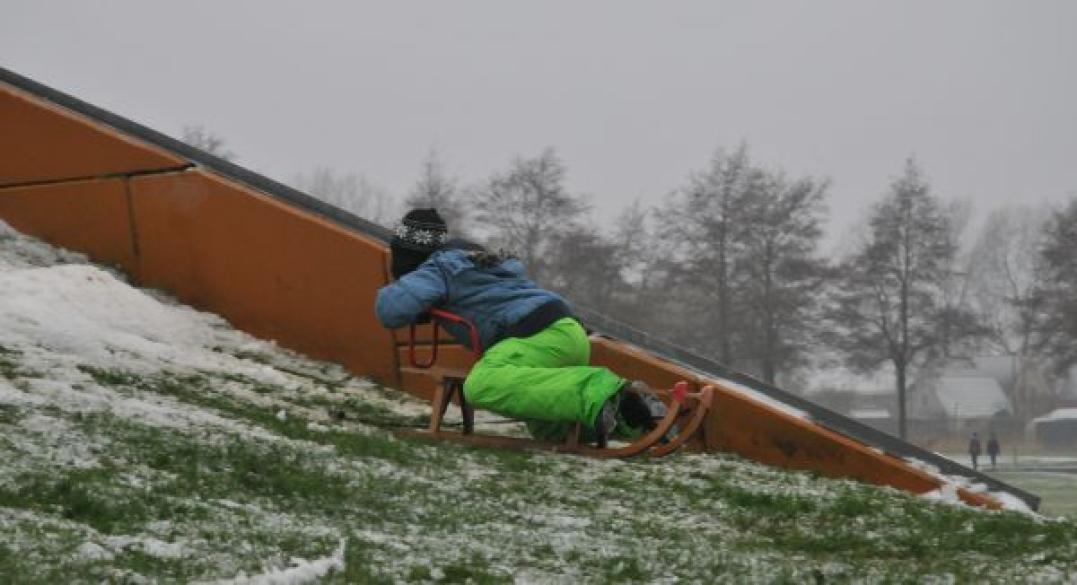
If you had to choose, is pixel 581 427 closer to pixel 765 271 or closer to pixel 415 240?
pixel 415 240

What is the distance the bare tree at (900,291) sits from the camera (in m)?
35.7

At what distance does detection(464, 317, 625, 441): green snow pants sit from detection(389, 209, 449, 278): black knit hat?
2.62 feet

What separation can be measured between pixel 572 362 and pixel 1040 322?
36.7 meters

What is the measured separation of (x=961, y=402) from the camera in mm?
63656

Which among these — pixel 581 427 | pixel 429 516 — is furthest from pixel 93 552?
pixel 581 427

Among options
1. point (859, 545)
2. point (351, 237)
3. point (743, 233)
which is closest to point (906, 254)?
point (743, 233)

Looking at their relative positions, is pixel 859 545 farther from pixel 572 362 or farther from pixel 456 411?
pixel 456 411

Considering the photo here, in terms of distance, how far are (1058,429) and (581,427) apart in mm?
48810

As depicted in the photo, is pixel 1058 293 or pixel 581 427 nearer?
pixel 581 427

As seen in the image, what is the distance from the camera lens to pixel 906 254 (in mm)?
37375

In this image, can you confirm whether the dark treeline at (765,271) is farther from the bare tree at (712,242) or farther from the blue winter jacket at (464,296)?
the blue winter jacket at (464,296)

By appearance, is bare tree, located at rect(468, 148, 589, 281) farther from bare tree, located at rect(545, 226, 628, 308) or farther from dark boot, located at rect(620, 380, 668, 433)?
dark boot, located at rect(620, 380, 668, 433)

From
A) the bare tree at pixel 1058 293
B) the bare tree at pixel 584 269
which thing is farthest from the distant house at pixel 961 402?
the bare tree at pixel 584 269

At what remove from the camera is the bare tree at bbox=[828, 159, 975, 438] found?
1404 inches
